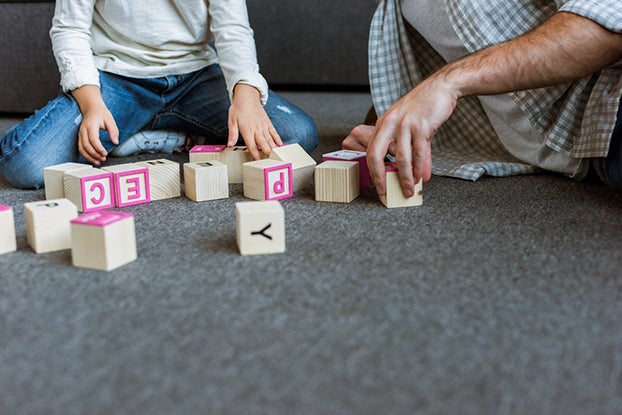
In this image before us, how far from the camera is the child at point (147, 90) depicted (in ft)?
4.01

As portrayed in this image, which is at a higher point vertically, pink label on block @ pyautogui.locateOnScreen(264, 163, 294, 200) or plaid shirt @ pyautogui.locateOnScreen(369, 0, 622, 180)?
plaid shirt @ pyautogui.locateOnScreen(369, 0, 622, 180)

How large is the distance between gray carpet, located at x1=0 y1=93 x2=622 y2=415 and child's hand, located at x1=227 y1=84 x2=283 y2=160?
239mm

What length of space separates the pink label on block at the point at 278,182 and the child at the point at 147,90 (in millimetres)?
116

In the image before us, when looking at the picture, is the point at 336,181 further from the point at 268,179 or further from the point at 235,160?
the point at 235,160

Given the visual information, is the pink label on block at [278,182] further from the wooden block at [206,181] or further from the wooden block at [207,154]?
the wooden block at [207,154]

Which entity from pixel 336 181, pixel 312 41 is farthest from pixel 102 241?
pixel 312 41

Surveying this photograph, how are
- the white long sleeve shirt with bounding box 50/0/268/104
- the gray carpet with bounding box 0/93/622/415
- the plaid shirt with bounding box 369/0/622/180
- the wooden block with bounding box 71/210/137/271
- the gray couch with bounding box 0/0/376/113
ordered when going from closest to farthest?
the gray carpet with bounding box 0/93/622/415 < the wooden block with bounding box 71/210/137/271 < the plaid shirt with bounding box 369/0/622/180 < the white long sleeve shirt with bounding box 50/0/268/104 < the gray couch with bounding box 0/0/376/113

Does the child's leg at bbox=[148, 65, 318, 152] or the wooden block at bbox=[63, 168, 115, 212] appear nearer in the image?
Result: the wooden block at bbox=[63, 168, 115, 212]

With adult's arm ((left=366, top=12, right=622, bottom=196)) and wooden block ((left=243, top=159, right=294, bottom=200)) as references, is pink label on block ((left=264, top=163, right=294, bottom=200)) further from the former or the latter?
adult's arm ((left=366, top=12, right=622, bottom=196))

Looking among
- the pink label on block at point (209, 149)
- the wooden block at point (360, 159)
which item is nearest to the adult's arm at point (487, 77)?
the wooden block at point (360, 159)

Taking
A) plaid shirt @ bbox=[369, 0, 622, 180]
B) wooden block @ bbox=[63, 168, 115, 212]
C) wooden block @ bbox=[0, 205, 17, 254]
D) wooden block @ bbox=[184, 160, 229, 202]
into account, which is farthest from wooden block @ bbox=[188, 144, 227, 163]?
wooden block @ bbox=[0, 205, 17, 254]

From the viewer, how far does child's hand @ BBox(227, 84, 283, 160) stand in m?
1.17

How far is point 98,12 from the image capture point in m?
1.38

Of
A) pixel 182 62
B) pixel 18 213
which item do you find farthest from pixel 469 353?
pixel 182 62
